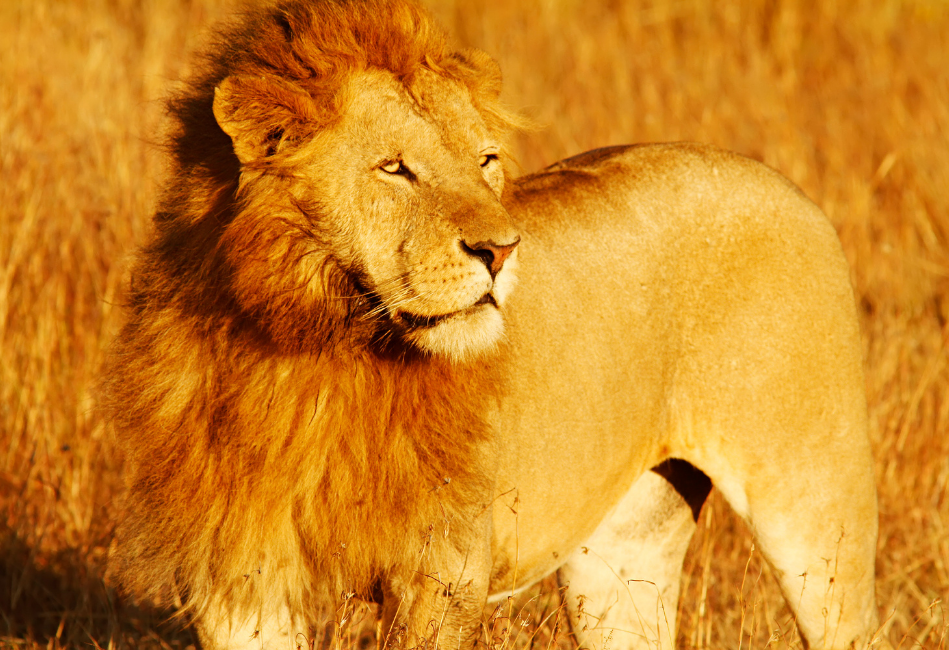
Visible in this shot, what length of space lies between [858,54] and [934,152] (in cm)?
236

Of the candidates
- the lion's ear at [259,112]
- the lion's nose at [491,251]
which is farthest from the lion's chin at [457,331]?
the lion's ear at [259,112]

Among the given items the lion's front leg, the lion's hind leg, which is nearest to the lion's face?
the lion's front leg

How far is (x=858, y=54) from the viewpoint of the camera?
9.95 metres

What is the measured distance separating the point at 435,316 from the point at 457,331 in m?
0.07

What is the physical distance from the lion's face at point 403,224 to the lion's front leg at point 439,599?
1.78ft

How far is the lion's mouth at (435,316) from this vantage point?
2482mm

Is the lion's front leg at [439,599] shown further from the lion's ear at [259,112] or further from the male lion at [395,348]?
the lion's ear at [259,112]

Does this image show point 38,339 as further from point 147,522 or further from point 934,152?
point 934,152

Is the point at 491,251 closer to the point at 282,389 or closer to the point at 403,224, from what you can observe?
the point at 403,224

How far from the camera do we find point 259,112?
2.48 metres

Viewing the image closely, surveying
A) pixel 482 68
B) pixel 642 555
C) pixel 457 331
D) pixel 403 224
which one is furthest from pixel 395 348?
pixel 642 555

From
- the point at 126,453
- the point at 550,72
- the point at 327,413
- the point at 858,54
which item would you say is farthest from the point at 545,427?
the point at 858,54

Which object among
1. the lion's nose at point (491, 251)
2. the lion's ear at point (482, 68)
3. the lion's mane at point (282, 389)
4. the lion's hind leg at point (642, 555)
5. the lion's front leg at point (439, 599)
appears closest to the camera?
the lion's nose at point (491, 251)

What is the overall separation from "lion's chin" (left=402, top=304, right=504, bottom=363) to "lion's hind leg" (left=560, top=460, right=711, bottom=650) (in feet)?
5.04
